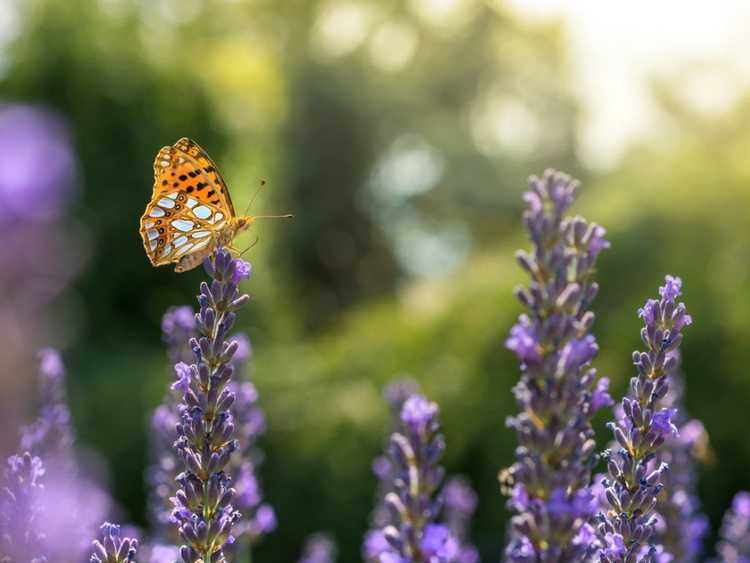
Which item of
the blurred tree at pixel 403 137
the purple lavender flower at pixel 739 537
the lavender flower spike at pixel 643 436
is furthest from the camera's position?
the blurred tree at pixel 403 137

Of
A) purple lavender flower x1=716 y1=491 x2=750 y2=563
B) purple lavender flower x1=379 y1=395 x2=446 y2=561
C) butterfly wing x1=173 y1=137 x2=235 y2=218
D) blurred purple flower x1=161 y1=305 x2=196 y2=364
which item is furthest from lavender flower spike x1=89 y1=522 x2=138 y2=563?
purple lavender flower x1=716 y1=491 x2=750 y2=563

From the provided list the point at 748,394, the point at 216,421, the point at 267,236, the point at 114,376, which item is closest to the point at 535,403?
the point at 216,421

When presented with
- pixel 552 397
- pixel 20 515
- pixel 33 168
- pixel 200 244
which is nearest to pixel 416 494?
pixel 552 397

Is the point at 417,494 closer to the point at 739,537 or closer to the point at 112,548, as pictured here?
the point at 112,548

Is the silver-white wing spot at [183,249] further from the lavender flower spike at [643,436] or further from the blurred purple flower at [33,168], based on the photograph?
the blurred purple flower at [33,168]

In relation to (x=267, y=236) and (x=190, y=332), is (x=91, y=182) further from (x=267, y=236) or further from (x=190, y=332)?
(x=190, y=332)

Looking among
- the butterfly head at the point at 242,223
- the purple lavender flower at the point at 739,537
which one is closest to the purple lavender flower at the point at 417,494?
the butterfly head at the point at 242,223
